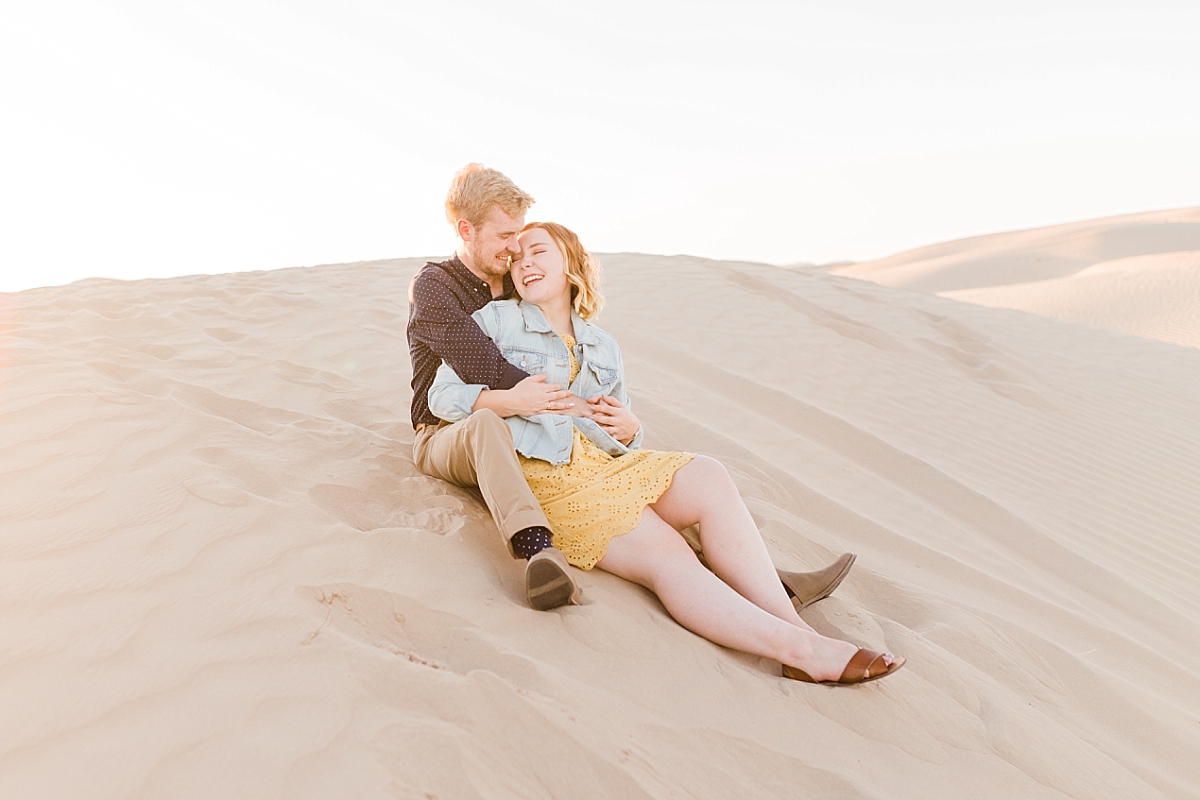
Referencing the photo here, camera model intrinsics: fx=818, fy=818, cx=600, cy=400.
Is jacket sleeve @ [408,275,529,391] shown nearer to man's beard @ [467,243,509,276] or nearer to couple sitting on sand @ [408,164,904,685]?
couple sitting on sand @ [408,164,904,685]

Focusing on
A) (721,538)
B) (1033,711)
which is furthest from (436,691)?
(1033,711)

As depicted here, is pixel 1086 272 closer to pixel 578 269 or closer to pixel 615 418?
pixel 578 269

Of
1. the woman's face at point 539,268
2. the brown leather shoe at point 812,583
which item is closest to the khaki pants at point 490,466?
the woman's face at point 539,268

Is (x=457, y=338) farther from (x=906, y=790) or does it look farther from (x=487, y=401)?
(x=906, y=790)

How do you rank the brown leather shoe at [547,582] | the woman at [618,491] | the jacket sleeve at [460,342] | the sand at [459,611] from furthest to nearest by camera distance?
the jacket sleeve at [460,342] < the woman at [618,491] < the brown leather shoe at [547,582] < the sand at [459,611]

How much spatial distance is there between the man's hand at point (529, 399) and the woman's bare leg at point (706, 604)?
536 millimetres

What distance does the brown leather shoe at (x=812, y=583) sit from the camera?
2.98 meters

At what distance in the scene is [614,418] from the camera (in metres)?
3.17

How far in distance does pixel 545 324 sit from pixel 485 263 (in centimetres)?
37

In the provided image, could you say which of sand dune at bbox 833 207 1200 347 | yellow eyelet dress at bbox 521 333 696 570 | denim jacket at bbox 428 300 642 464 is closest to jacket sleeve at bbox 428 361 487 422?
denim jacket at bbox 428 300 642 464

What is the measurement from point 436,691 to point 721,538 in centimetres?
121

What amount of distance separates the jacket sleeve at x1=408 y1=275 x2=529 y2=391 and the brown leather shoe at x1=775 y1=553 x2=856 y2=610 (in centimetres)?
125

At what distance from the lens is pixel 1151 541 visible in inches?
201

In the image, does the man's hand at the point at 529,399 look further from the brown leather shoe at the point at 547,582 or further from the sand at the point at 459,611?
the brown leather shoe at the point at 547,582
